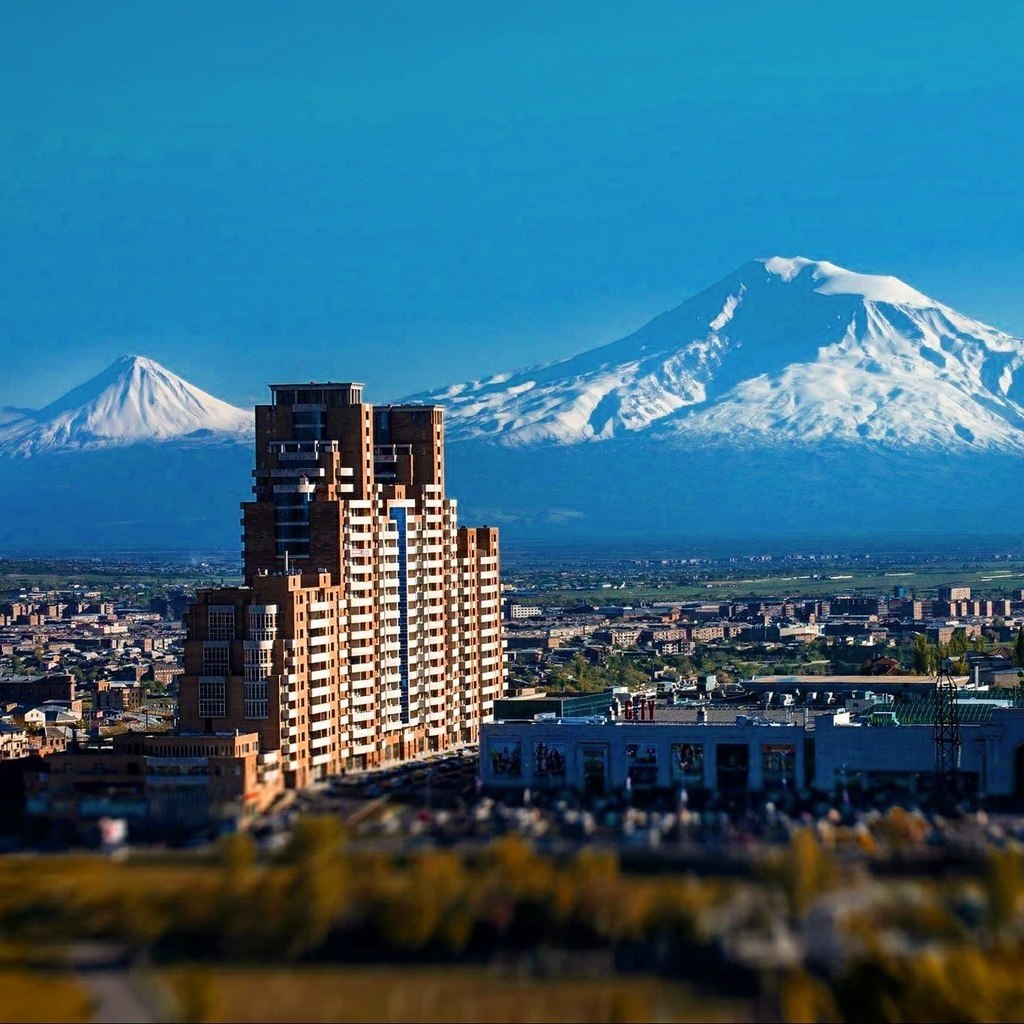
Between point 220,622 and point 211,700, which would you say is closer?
point 211,700

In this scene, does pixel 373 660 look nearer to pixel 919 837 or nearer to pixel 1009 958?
pixel 919 837

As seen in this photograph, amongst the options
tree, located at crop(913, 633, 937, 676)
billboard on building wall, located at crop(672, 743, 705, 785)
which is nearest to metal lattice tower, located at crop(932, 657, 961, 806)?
billboard on building wall, located at crop(672, 743, 705, 785)

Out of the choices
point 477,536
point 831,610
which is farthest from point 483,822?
point 831,610

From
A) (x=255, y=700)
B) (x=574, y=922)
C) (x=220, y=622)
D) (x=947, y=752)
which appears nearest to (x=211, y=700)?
(x=255, y=700)

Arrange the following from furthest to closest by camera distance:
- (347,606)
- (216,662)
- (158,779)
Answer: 1. (347,606)
2. (216,662)
3. (158,779)

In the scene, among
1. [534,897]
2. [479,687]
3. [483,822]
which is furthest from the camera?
[479,687]

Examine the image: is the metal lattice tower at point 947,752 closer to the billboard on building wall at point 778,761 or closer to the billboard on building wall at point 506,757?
the billboard on building wall at point 778,761

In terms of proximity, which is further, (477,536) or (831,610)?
(831,610)

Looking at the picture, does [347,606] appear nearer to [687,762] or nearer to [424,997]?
[687,762]
